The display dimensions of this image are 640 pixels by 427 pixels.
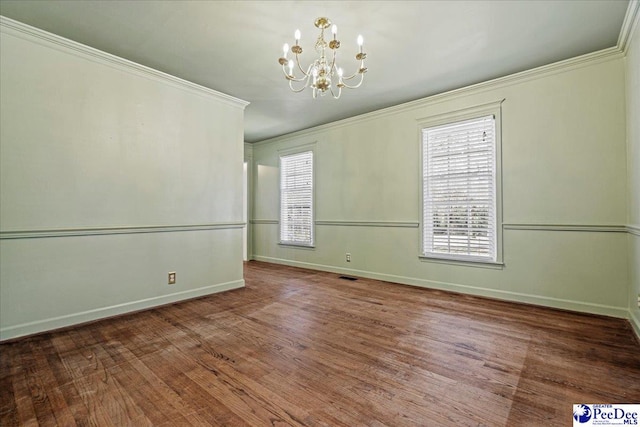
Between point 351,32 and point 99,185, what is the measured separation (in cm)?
284

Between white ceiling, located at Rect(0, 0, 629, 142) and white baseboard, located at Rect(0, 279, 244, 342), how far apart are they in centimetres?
258

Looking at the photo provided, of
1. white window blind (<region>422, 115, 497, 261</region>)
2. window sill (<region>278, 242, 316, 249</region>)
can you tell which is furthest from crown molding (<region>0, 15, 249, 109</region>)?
white window blind (<region>422, 115, 497, 261</region>)

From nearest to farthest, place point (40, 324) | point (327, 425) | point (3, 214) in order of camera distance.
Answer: point (327, 425) < point (3, 214) < point (40, 324)

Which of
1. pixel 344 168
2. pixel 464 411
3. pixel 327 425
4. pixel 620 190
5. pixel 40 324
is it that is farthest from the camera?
pixel 344 168

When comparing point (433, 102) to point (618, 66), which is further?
point (433, 102)

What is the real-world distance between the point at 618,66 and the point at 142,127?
493 centimetres

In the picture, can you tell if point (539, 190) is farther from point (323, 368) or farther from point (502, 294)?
point (323, 368)

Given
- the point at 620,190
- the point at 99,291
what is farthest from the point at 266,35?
the point at 620,190

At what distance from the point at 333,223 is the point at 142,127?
3171 mm

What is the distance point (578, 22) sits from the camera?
2486 mm

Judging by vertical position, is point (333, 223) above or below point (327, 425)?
above

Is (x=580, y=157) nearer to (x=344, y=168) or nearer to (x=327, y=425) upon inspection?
(x=344, y=168)

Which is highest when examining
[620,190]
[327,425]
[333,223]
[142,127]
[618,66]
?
[618,66]

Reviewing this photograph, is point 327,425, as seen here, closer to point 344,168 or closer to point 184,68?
point 184,68
